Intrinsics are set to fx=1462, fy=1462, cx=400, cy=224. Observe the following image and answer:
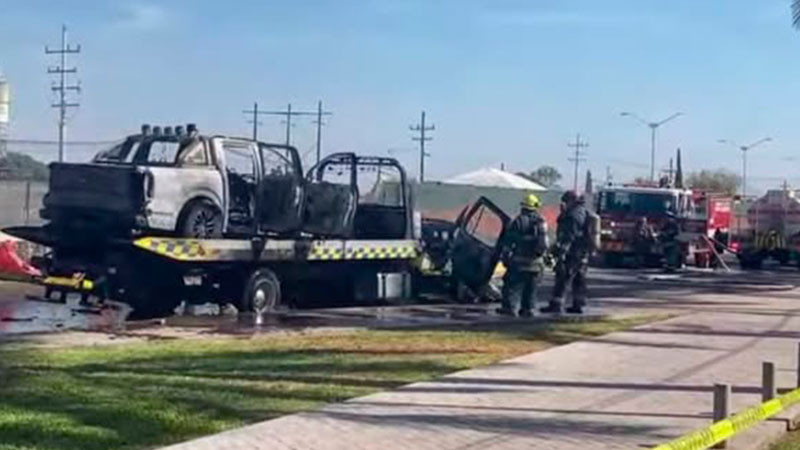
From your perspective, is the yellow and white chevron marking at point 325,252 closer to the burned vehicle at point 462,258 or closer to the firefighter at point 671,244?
the burned vehicle at point 462,258

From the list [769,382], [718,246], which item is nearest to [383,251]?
[769,382]

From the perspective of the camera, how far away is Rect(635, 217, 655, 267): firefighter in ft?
145

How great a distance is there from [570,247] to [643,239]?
2248 centimetres

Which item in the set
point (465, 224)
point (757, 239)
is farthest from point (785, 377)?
point (757, 239)

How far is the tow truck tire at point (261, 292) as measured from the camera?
69.8 ft

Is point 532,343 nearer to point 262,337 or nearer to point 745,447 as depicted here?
point 262,337

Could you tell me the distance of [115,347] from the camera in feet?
52.0

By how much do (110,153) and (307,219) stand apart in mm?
3287

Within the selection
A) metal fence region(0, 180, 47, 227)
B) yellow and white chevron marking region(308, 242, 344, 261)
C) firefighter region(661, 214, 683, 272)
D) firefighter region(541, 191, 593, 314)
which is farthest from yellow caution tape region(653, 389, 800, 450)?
firefighter region(661, 214, 683, 272)

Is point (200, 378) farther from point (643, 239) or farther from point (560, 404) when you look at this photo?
point (643, 239)

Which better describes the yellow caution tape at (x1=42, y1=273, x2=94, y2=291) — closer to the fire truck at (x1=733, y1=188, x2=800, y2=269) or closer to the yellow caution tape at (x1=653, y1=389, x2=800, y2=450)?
the yellow caution tape at (x1=653, y1=389, x2=800, y2=450)

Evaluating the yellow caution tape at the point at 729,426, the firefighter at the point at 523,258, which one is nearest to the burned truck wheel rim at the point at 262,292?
the firefighter at the point at 523,258

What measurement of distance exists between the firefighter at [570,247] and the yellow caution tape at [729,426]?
9.17 m

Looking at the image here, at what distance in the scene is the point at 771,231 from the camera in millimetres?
50219
